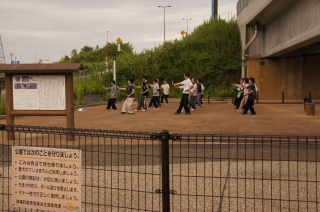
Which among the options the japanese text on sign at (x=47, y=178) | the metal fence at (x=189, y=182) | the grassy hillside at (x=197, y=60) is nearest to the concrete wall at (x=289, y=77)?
the grassy hillside at (x=197, y=60)

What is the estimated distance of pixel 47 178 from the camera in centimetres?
381

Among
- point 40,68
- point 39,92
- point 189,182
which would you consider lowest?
point 189,182

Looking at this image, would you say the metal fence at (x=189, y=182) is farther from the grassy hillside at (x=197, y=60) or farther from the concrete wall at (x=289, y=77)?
the grassy hillside at (x=197, y=60)

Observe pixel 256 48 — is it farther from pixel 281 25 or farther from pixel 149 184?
pixel 149 184

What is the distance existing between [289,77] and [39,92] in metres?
28.3

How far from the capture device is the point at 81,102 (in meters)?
27.2

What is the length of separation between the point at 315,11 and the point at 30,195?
20161 mm

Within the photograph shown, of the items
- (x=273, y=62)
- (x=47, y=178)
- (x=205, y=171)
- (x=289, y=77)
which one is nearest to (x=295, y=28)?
(x=273, y=62)

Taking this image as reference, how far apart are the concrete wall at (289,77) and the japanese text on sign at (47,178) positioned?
33343 mm

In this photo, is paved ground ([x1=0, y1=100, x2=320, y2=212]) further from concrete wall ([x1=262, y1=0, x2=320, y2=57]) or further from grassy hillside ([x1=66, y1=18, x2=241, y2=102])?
grassy hillside ([x1=66, y1=18, x2=241, y2=102])

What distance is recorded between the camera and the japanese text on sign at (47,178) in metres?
3.74

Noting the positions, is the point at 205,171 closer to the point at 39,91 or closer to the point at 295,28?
the point at 39,91

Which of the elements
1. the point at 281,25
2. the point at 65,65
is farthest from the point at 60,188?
the point at 281,25

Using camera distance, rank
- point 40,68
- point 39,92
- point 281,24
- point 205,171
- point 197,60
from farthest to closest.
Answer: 1. point 197,60
2. point 281,24
3. point 39,92
4. point 40,68
5. point 205,171
